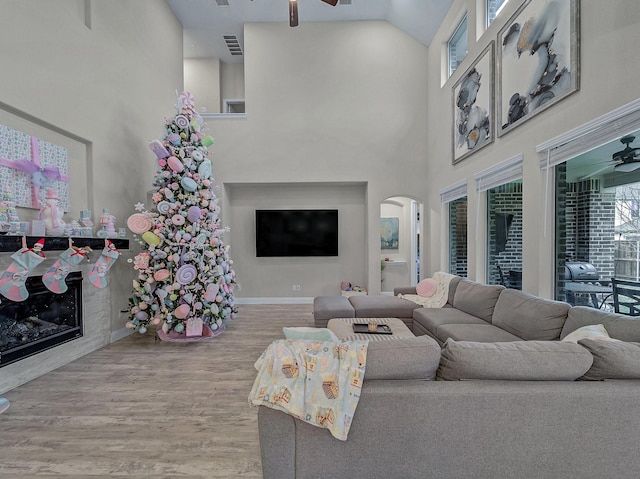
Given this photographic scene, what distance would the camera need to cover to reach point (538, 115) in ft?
10.3

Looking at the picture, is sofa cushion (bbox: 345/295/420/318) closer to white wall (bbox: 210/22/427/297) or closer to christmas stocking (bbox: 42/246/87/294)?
white wall (bbox: 210/22/427/297)

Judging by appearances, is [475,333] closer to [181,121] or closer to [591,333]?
[591,333]

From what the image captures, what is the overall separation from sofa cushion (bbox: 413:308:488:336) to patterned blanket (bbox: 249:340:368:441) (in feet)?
7.05

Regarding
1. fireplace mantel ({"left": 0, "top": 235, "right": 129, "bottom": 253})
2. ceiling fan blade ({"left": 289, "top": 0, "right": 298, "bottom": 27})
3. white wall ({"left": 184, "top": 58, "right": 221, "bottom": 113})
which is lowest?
fireplace mantel ({"left": 0, "top": 235, "right": 129, "bottom": 253})

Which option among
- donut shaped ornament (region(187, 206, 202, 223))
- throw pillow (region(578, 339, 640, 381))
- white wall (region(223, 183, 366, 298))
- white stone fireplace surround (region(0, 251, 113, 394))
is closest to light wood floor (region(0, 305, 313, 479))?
white stone fireplace surround (region(0, 251, 113, 394))

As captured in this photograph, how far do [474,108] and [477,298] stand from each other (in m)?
2.68

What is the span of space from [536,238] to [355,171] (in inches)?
141

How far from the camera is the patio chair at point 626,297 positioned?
238 centimetres

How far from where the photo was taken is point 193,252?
4027mm

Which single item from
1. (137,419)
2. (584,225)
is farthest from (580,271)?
(137,419)

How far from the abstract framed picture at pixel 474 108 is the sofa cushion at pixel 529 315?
2.11m

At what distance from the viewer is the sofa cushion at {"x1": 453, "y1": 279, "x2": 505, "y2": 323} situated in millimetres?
3408

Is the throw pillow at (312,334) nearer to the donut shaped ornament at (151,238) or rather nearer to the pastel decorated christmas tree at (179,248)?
the pastel decorated christmas tree at (179,248)

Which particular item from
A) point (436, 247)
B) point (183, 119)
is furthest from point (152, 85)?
point (436, 247)
